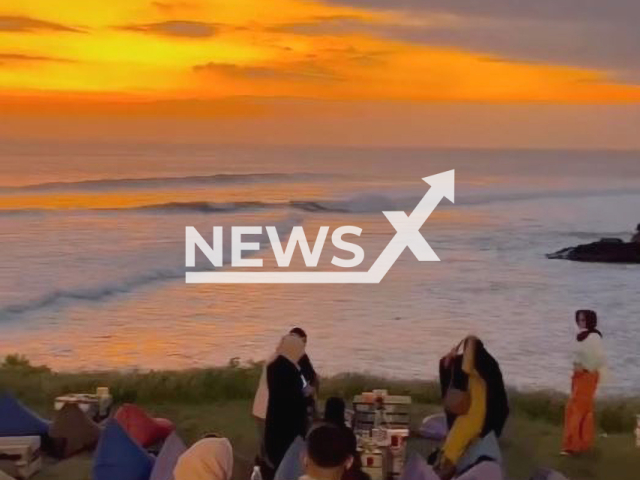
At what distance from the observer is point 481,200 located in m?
13.4

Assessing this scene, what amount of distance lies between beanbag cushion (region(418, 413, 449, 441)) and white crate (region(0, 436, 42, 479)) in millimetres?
2655

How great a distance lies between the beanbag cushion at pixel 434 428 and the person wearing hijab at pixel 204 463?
3502 mm

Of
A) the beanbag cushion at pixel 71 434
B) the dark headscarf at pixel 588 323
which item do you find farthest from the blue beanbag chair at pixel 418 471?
the beanbag cushion at pixel 71 434

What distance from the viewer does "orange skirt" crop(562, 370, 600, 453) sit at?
24.8ft

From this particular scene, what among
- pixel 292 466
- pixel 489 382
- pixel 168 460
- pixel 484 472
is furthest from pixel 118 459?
pixel 489 382

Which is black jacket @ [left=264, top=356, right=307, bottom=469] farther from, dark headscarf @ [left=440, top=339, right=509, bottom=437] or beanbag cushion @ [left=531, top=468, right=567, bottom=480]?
beanbag cushion @ [left=531, top=468, right=567, bottom=480]

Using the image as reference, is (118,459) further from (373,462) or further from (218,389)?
(218,389)

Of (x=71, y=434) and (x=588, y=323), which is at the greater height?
(x=588, y=323)

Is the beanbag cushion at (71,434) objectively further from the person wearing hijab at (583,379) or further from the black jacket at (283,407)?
the person wearing hijab at (583,379)

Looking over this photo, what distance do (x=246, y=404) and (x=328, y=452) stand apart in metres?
6.25

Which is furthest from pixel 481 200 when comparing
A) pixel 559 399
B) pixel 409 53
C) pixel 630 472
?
pixel 630 472

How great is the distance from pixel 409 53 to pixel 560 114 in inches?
62.7

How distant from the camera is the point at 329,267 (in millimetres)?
13320

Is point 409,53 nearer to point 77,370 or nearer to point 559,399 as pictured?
point 559,399
